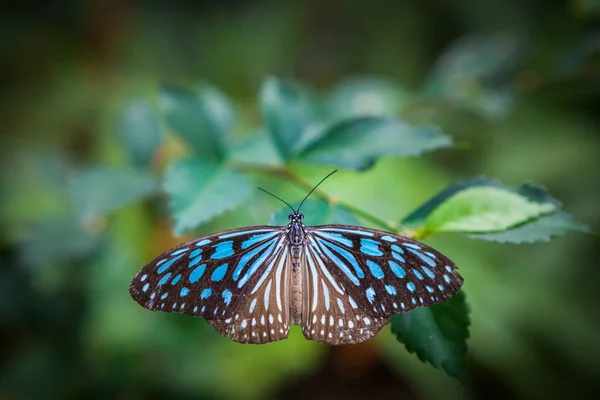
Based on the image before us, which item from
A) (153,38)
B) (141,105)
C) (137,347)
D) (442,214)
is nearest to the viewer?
(442,214)

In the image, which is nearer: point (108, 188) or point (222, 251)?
point (222, 251)

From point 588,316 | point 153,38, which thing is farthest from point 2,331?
point 588,316

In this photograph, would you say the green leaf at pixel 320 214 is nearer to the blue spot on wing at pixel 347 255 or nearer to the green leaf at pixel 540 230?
the blue spot on wing at pixel 347 255

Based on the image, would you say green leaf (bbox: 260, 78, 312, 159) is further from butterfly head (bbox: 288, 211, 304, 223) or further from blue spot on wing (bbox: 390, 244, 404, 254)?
blue spot on wing (bbox: 390, 244, 404, 254)

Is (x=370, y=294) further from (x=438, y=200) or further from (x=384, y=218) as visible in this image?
(x=384, y=218)

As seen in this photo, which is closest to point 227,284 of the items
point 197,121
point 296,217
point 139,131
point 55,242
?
point 296,217

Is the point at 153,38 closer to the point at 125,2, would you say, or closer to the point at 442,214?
the point at 125,2
